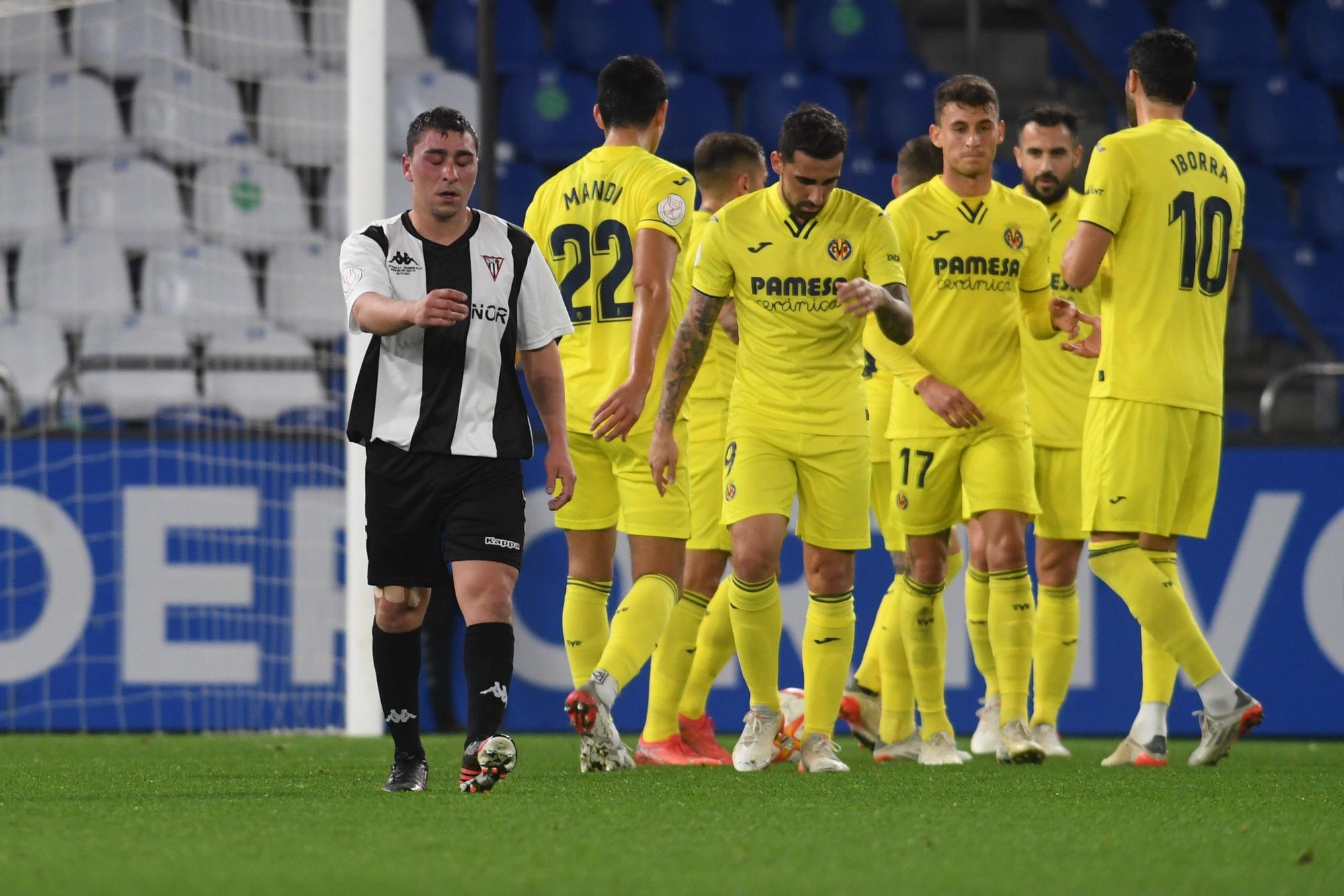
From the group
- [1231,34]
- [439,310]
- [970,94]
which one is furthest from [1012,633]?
→ [1231,34]

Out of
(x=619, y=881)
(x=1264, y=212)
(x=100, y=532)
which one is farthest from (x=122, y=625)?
(x=1264, y=212)

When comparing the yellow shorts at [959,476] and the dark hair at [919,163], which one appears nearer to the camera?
the yellow shorts at [959,476]

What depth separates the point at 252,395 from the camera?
338 inches

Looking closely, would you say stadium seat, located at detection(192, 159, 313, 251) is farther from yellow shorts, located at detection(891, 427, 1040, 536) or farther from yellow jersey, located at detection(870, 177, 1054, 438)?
yellow shorts, located at detection(891, 427, 1040, 536)

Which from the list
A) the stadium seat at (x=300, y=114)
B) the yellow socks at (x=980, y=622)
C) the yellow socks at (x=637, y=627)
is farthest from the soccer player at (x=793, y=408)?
the stadium seat at (x=300, y=114)

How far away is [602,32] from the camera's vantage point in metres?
11.7

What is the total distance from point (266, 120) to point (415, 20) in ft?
6.90

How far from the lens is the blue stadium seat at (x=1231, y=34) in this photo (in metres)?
11.9

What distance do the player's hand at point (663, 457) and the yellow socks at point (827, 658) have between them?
614 millimetres

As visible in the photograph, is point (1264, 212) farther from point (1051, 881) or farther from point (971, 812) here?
point (1051, 881)

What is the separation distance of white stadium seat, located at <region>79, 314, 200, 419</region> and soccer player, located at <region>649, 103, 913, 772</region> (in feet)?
11.9

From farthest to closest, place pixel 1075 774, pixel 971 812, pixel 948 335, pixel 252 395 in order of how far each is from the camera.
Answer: pixel 252 395 < pixel 948 335 < pixel 1075 774 < pixel 971 812

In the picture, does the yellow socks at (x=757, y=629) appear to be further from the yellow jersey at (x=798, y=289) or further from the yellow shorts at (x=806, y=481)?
the yellow jersey at (x=798, y=289)

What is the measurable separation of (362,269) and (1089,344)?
2.82 meters
